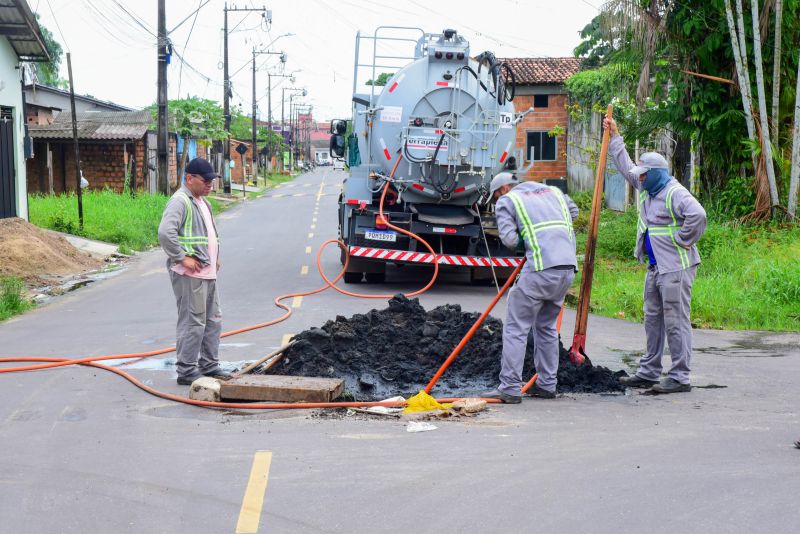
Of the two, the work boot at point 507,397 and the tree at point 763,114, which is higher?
the tree at point 763,114

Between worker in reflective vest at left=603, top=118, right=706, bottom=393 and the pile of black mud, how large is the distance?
1.40 ft

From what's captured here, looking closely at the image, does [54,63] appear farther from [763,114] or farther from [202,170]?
[202,170]

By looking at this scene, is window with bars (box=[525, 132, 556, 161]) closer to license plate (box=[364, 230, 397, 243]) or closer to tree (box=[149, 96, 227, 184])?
tree (box=[149, 96, 227, 184])

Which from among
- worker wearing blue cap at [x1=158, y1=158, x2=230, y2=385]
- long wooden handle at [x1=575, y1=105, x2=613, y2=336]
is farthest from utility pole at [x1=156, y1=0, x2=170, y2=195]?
long wooden handle at [x1=575, y1=105, x2=613, y2=336]

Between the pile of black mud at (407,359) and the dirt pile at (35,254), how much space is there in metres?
9.39

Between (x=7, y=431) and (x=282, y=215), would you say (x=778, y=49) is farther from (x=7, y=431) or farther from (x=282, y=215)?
(x=282, y=215)

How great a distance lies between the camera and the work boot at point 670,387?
8.02 m

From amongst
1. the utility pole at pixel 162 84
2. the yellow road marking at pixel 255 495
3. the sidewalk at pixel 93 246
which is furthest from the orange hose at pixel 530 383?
the utility pole at pixel 162 84

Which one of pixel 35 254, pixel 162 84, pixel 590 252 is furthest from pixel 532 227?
pixel 162 84

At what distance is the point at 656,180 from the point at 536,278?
150 centimetres

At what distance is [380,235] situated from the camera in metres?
15.2

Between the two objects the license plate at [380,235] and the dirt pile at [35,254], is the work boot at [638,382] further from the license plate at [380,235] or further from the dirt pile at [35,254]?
the dirt pile at [35,254]

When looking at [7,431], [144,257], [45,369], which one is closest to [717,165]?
[144,257]

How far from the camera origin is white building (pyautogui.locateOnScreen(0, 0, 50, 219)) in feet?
65.1
